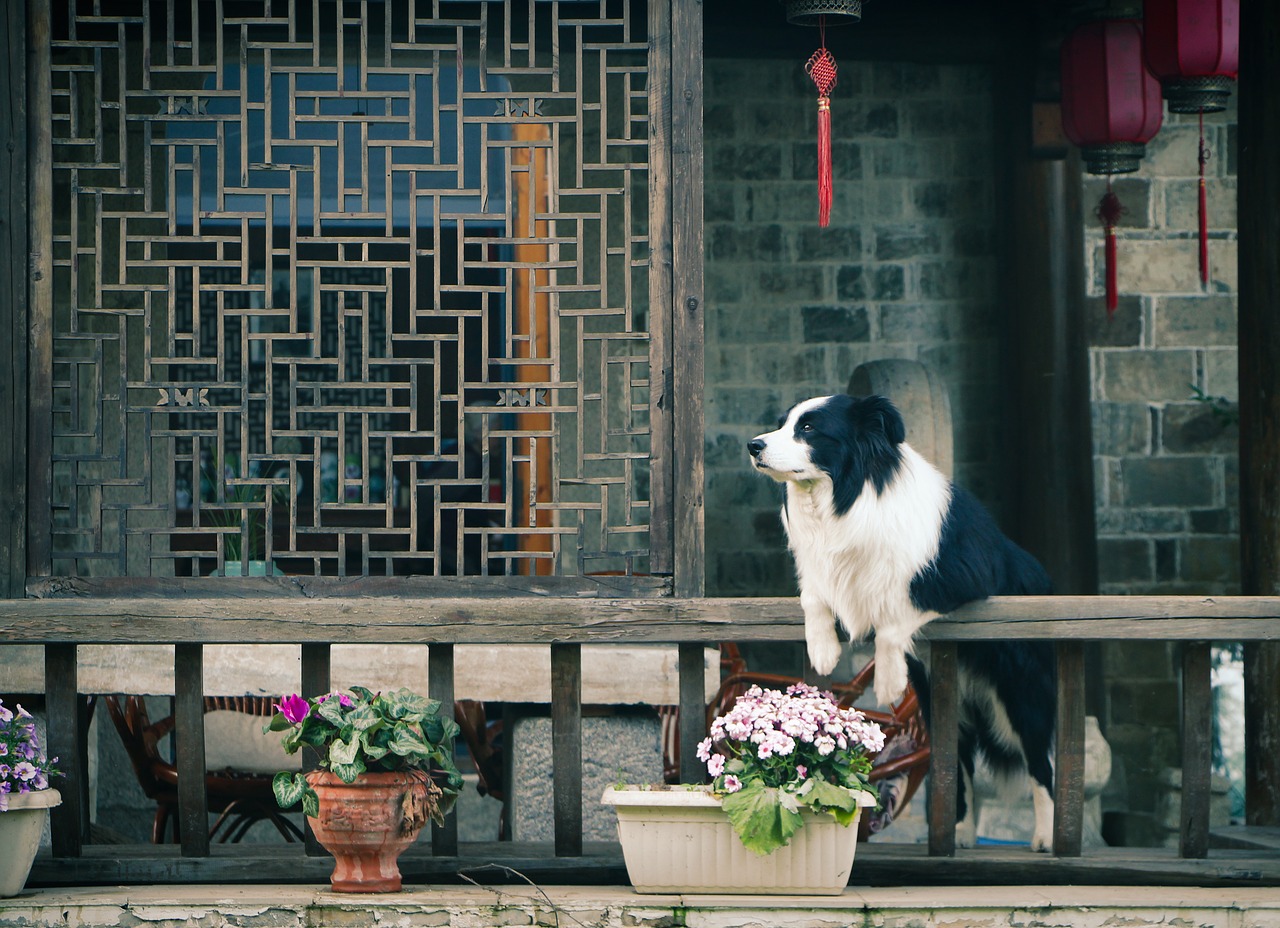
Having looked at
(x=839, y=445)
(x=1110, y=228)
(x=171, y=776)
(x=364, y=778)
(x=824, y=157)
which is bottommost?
(x=171, y=776)

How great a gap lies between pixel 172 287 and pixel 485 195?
2.81ft

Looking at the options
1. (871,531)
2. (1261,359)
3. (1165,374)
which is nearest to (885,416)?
(871,531)

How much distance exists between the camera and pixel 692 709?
443 centimetres

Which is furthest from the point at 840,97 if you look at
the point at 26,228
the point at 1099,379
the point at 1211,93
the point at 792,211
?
the point at 26,228

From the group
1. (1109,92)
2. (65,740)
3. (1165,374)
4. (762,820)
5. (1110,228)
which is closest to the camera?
(762,820)

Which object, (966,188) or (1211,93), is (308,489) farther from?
(1211,93)

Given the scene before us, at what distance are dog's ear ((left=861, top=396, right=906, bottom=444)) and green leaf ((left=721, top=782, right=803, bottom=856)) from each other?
937 millimetres

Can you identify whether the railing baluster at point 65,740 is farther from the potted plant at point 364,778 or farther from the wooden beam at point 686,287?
the wooden beam at point 686,287

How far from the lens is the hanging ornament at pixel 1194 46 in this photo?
18.5 feet

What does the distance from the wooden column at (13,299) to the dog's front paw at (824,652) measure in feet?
6.73

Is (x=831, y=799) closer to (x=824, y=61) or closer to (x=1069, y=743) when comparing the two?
(x=1069, y=743)

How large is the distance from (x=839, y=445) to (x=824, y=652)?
1.75 feet

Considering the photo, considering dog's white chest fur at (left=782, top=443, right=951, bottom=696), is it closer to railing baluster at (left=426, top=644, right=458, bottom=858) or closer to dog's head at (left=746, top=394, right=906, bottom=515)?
dog's head at (left=746, top=394, right=906, bottom=515)

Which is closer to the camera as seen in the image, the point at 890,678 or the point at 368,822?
the point at 368,822
